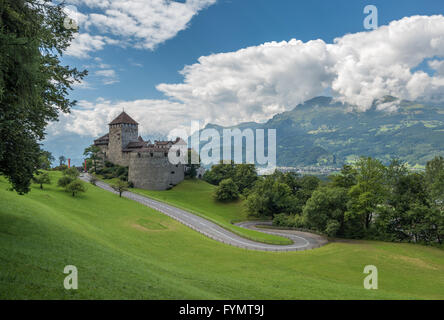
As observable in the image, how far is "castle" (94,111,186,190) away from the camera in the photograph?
3083 inches

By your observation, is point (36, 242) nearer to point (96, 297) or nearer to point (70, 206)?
point (96, 297)

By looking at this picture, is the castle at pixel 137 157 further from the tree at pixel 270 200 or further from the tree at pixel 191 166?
the tree at pixel 270 200

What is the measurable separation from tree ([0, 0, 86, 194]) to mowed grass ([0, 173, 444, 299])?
501cm

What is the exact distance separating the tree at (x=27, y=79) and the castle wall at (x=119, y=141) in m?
72.6

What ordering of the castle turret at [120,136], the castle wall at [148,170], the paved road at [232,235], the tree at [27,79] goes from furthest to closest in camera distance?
the castle turret at [120,136] → the castle wall at [148,170] → the paved road at [232,235] → the tree at [27,79]

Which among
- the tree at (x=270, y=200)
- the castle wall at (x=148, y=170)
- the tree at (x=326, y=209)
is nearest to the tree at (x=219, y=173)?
the castle wall at (x=148, y=170)

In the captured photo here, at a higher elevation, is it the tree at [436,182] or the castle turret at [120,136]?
the castle turret at [120,136]

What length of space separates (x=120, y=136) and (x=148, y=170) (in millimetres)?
20262

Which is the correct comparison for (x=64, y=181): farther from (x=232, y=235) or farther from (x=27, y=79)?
(x=27, y=79)

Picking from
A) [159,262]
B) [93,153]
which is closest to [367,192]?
[159,262]

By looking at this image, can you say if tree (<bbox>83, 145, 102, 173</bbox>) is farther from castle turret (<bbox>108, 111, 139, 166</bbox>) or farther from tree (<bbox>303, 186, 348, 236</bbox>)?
tree (<bbox>303, 186, 348, 236</bbox>)

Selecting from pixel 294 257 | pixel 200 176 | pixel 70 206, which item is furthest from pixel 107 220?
pixel 200 176

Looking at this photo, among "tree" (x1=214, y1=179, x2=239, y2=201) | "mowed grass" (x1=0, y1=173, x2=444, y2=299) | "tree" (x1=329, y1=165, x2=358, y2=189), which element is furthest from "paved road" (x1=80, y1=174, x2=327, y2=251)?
"tree" (x1=214, y1=179, x2=239, y2=201)

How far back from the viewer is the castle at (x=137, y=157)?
78.3 meters
